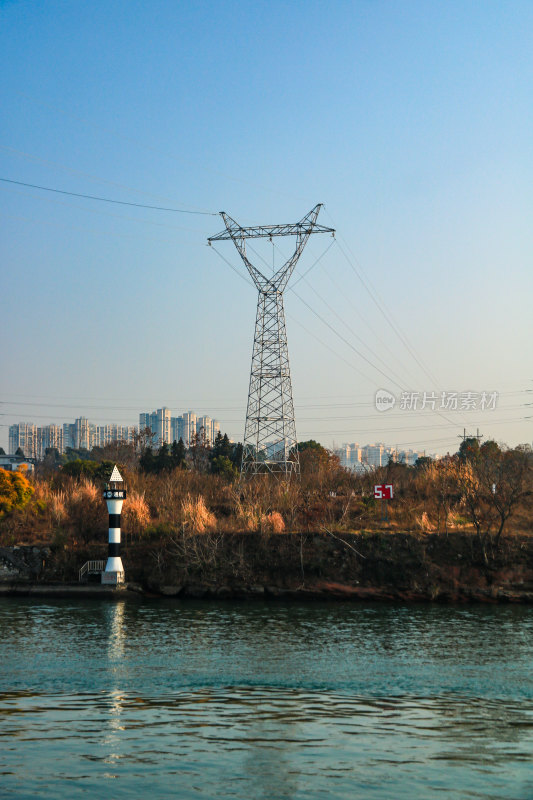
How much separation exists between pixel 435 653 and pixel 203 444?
80.0 m

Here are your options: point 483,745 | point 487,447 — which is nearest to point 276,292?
point 487,447

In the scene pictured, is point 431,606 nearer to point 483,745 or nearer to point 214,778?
point 483,745

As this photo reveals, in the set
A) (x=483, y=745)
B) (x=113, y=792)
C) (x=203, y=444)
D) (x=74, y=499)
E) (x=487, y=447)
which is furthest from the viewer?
(x=203, y=444)

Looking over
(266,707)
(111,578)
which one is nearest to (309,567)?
(111,578)

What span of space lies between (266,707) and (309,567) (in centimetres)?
2022

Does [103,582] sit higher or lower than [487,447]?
lower

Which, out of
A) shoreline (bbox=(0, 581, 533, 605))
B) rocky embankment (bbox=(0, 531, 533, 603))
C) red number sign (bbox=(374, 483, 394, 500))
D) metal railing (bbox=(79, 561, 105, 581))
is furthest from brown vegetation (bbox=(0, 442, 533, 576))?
shoreline (bbox=(0, 581, 533, 605))

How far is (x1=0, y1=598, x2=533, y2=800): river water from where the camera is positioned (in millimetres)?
12102

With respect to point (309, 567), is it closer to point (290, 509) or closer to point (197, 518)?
point (290, 509)

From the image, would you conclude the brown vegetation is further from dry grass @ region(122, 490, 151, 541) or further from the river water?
the river water

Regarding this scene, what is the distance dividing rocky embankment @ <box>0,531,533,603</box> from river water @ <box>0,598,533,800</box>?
19.4 ft

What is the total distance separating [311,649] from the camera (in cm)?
2336

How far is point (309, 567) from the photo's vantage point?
36.7 metres

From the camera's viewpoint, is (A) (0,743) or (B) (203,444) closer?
(A) (0,743)
